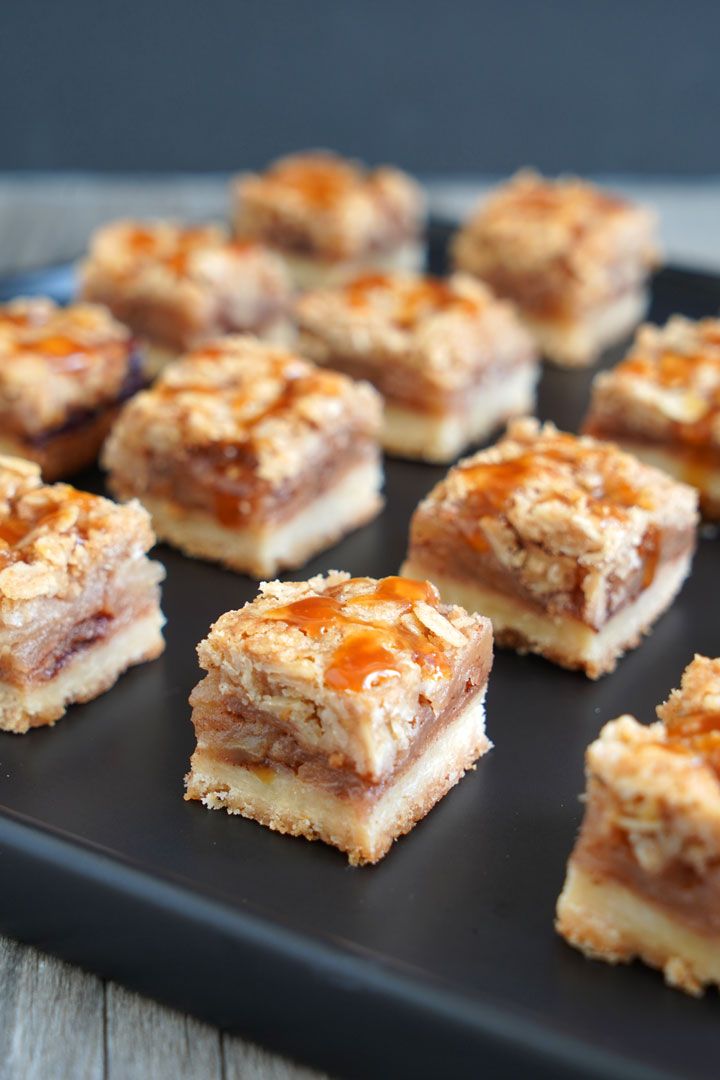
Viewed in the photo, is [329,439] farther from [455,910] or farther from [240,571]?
[455,910]

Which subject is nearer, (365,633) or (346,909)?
(346,909)

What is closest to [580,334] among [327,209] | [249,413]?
[327,209]

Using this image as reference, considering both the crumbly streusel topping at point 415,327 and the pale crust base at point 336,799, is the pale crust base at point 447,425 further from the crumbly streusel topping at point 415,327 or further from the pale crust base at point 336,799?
the pale crust base at point 336,799

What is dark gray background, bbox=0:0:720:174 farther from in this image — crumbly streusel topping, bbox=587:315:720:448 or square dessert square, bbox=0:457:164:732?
square dessert square, bbox=0:457:164:732

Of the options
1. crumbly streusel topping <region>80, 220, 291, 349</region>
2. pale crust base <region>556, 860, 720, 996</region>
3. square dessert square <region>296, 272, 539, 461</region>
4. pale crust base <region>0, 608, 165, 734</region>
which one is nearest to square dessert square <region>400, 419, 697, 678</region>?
pale crust base <region>0, 608, 165, 734</region>

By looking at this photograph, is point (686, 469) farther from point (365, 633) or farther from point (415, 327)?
point (365, 633)

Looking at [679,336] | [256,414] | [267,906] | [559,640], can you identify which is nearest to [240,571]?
[256,414]
